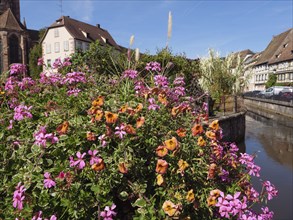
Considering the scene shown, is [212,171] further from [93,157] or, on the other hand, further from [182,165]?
[93,157]

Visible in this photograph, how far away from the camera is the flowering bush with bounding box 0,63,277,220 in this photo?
178 centimetres

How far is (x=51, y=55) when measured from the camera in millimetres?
47406

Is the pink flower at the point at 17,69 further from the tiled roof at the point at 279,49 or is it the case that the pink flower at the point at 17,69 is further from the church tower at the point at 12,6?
the tiled roof at the point at 279,49

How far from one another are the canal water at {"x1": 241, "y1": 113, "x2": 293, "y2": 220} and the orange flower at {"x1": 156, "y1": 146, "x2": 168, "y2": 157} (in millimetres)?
1319

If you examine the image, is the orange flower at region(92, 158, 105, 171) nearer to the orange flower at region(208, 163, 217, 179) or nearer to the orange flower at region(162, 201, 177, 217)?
the orange flower at region(162, 201, 177, 217)

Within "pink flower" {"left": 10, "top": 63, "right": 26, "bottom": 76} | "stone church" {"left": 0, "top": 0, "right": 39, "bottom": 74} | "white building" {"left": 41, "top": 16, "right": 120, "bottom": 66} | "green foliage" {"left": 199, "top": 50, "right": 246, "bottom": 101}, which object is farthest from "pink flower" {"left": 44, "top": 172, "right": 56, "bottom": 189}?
"stone church" {"left": 0, "top": 0, "right": 39, "bottom": 74}

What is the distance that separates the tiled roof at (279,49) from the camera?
5616cm

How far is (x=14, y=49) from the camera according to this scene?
47.2m

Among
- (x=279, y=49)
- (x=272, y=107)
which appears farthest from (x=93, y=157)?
(x=279, y=49)

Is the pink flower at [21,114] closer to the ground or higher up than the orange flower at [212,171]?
higher up

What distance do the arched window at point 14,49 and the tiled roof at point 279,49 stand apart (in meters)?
45.1

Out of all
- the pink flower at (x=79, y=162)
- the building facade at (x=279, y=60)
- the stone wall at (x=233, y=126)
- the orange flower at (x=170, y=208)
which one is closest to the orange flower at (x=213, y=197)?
the orange flower at (x=170, y=208)

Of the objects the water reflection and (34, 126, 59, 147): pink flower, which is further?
the water reflection

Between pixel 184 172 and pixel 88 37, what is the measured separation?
48928mm
